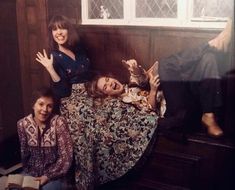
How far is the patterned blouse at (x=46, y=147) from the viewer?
2381mm

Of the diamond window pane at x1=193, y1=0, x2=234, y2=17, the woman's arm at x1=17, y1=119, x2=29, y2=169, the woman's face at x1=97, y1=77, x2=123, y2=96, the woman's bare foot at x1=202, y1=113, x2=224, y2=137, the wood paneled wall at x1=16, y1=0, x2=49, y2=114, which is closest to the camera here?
the diamond window pane at x1=193, y1=0, x2=234, y2=17

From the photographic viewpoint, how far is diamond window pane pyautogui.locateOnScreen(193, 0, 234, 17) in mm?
1884

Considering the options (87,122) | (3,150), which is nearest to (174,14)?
(87,122)

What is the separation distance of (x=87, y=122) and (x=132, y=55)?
48 centimetres

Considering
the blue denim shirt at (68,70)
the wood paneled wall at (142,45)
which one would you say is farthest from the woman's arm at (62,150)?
the wood paneled wall at (142,45)

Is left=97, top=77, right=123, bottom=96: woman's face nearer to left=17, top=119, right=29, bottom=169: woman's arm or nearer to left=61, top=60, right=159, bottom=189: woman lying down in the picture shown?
left=61, top=60, right=159, bottom=189: woman lying down

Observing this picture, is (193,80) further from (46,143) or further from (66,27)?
(46,143)

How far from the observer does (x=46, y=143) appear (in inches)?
95.0

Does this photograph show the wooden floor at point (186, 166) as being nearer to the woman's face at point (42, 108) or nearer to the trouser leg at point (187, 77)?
the trouser leg at point (187, 77)

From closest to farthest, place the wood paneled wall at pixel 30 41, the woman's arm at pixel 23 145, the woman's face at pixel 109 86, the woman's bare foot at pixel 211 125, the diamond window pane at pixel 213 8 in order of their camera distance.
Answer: the diamond window pane at pixel 213 8 < the woman's bare foot at pixel 211 125 < the woman's face at pixel 109 86 < the wood paneled wall at pixel 30 41 < the woman's arm at pixel 23 145

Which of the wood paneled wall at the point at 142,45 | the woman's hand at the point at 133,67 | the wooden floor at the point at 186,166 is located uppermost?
the wood paneled wall at the point at 142,45

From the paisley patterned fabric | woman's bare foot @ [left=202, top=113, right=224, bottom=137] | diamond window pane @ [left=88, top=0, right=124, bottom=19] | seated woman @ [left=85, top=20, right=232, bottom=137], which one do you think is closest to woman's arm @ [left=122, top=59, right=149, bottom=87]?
seated woman @ [left=85, top=20, right=232, bottom=137]

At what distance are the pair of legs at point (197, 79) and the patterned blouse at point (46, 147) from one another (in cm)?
68

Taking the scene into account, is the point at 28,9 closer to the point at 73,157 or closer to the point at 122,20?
the point at 122,20
